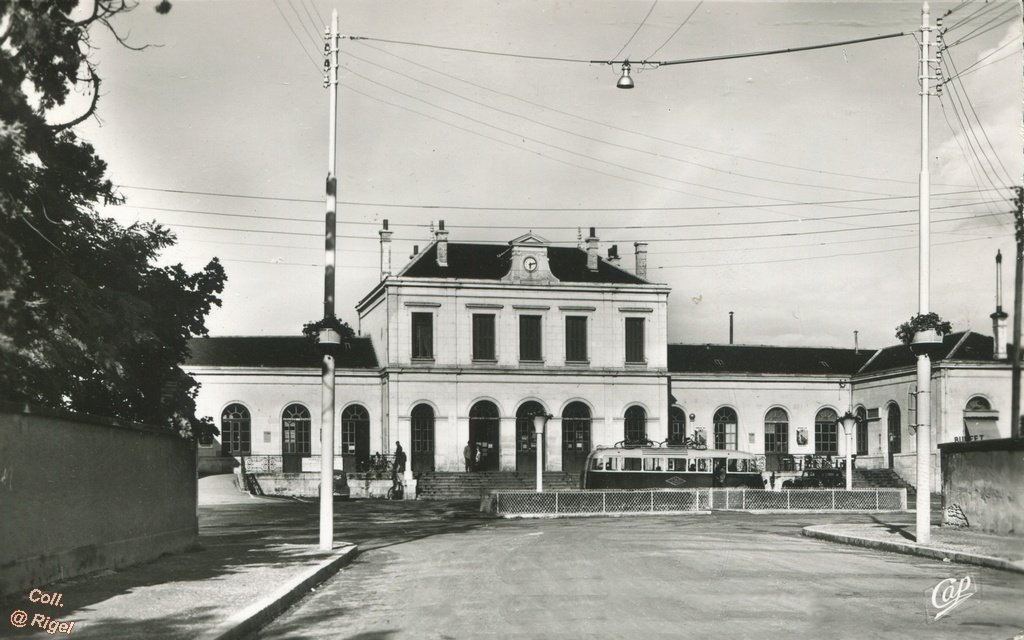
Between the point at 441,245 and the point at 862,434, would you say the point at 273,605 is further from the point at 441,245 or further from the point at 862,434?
the point at 862,434

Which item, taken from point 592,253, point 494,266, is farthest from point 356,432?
point 592,253

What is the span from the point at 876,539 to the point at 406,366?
3458cm

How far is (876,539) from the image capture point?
2011 centimetres

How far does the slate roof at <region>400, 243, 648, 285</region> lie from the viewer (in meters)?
54.6

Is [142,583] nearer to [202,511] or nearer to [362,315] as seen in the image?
[202,511]

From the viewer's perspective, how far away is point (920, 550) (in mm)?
18094

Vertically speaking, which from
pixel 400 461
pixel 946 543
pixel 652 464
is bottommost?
pixel 400 461

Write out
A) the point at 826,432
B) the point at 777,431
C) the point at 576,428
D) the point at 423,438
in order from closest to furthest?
the point at 423,438
the point at 576,428
the point at 777,431
the point at 826,432

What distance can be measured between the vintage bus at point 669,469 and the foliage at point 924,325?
22493mm

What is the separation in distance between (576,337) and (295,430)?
48.0ft

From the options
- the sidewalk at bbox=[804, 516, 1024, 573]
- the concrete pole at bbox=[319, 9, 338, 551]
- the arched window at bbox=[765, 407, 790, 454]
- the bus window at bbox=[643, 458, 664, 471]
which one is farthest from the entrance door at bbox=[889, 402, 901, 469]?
the concrete pole at bbox=[319, 9, 338, 551]

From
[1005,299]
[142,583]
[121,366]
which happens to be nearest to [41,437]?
[142,583]

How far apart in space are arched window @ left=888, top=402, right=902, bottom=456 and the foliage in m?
34.0

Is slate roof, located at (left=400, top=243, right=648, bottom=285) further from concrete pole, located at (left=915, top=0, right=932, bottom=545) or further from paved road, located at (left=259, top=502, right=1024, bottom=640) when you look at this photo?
concrete pole, located at (left=915, top=0, right=932, bottom=545)
